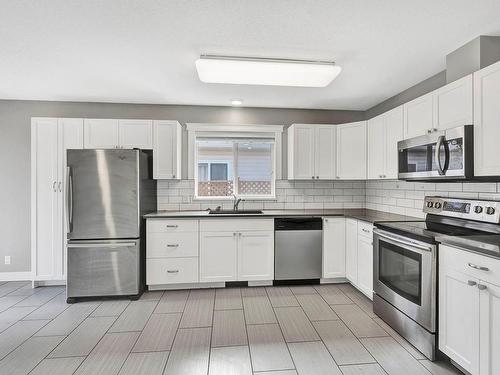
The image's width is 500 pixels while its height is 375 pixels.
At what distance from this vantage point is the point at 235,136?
4176 mm

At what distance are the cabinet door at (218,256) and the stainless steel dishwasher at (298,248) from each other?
0.54 m

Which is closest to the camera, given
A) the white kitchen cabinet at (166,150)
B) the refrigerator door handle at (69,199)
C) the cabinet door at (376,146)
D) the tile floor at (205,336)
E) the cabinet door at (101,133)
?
the tile floor at (205,336)

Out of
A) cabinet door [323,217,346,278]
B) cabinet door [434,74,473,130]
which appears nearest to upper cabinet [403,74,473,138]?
cabinet door [434,74,473,130]

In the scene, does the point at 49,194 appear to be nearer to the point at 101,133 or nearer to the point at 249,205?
the point at 101,133

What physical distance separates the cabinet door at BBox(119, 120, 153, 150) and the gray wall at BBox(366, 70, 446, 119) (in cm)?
314

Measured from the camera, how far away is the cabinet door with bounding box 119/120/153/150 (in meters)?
3.64

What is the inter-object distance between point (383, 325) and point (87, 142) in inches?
153

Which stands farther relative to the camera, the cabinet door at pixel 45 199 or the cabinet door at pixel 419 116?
the cabinet door at pixel 45 199

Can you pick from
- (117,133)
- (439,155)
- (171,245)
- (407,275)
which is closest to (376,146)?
(439,155)

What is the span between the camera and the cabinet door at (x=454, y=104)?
7.02 feet

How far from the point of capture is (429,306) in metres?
2.08

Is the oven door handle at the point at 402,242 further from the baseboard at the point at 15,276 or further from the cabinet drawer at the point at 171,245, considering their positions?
the baseboard at the point at 15,276

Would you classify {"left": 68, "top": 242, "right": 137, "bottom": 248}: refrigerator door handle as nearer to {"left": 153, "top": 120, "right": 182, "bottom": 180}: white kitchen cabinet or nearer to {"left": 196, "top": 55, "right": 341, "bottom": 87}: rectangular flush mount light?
{"left": 153, "top": 120, "right": 182, "bottom": 180}: white kitchen cabinet

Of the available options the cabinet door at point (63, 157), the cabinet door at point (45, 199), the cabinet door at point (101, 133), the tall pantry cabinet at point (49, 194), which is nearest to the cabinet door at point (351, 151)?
the cabinet door at point (101, 133)
